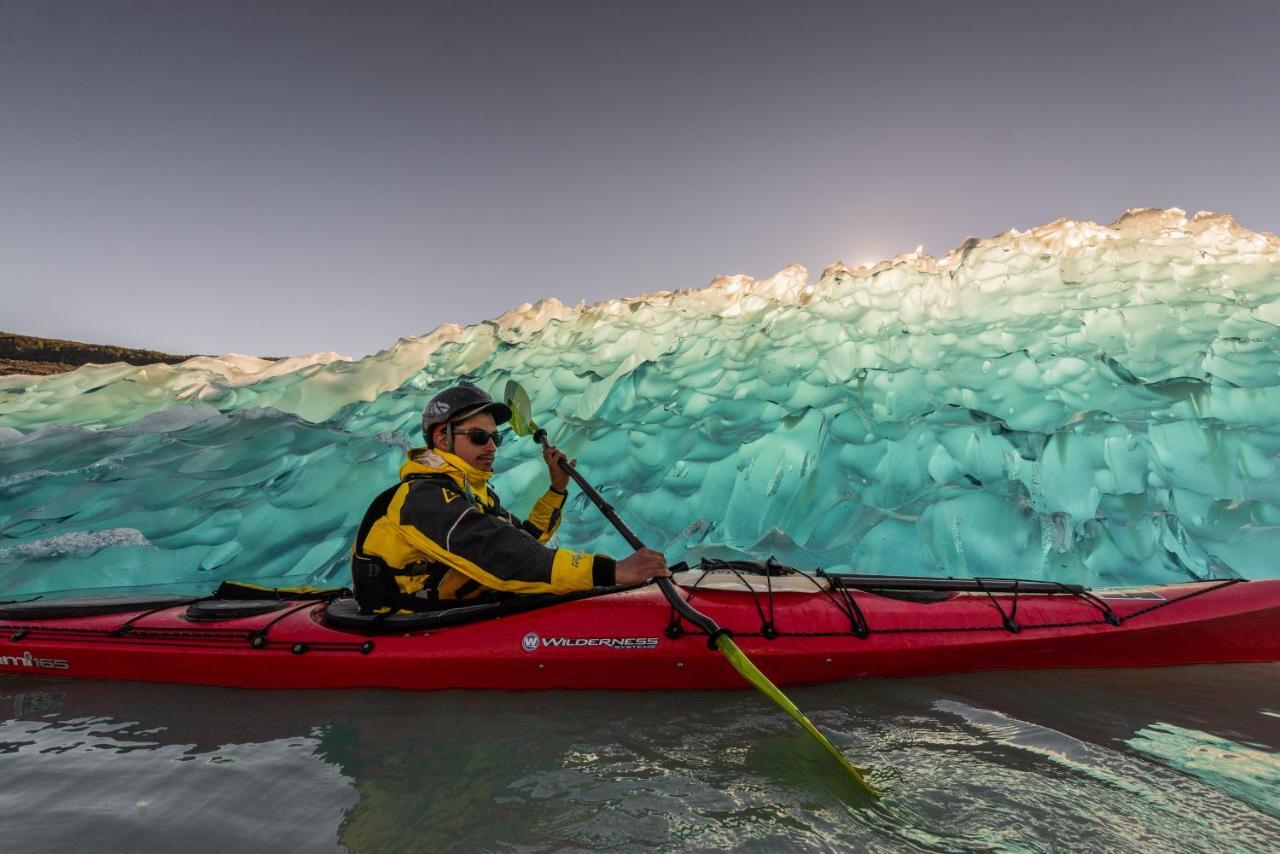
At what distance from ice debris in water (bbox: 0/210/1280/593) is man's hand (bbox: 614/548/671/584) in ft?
9.78

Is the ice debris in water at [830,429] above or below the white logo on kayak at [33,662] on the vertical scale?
above

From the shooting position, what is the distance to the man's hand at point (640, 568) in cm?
276

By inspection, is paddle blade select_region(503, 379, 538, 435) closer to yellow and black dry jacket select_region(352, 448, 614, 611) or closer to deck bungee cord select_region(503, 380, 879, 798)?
deck bungee cord select_region(503, 380, 879, 798)

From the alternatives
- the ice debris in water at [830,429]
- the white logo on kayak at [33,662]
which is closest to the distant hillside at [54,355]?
the ice debris in water at [830,429]

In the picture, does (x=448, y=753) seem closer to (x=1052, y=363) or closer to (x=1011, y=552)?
(x=1011, y=552)

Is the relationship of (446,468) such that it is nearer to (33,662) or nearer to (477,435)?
(477,435)

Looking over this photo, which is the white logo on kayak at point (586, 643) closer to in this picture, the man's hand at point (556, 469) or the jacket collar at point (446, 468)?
the jacket collar at point (446, 468)

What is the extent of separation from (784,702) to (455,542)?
4.60 feet

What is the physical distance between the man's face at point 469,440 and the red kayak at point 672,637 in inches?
26.3

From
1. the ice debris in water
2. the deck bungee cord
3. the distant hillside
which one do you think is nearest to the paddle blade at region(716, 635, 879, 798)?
the deck bungee cord

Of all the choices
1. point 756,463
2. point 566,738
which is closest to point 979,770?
point 566,738

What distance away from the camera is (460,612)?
10.3ft

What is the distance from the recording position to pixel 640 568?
109 inches

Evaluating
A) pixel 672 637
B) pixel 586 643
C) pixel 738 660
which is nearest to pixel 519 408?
pixel 586 643
